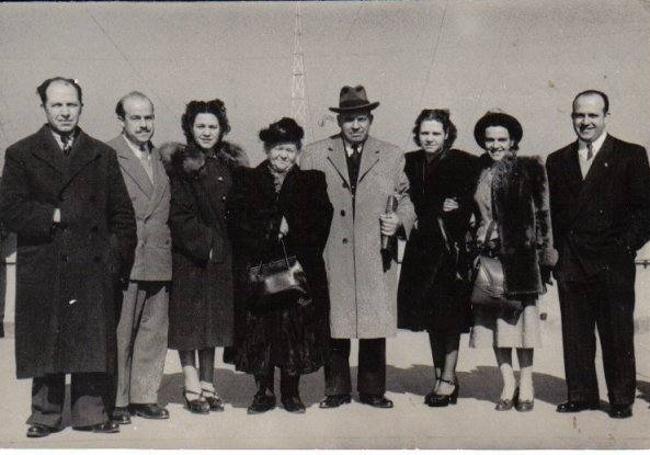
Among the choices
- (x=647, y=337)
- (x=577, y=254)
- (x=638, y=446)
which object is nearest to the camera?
(x=638, y=446)

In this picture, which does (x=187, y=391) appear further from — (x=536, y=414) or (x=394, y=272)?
(x=536, y=414)

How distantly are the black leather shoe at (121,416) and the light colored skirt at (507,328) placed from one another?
82.4 inches

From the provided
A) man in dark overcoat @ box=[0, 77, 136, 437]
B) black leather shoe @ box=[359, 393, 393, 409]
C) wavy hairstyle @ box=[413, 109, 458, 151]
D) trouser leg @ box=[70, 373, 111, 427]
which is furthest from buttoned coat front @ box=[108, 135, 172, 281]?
wavy hairstyle @ box=[413, 109, 458, 151]

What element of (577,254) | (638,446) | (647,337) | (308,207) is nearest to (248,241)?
(308,207)

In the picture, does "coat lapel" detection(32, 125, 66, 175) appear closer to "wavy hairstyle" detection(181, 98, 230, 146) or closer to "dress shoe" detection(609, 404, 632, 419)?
"wavy hairstyle" detection(181, 98, 230, 146)

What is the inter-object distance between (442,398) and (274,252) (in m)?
1.40

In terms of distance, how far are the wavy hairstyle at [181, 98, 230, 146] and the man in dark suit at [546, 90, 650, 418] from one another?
81.4 inches

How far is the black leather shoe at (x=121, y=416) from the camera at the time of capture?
5195 mm

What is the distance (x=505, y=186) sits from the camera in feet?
17.7

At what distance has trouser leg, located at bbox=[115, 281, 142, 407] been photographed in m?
5.26

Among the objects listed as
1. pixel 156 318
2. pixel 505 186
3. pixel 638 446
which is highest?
pixel 505 186

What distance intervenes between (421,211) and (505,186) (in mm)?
565

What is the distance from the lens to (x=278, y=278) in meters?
5.27

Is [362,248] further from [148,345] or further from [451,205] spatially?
[148,345]
